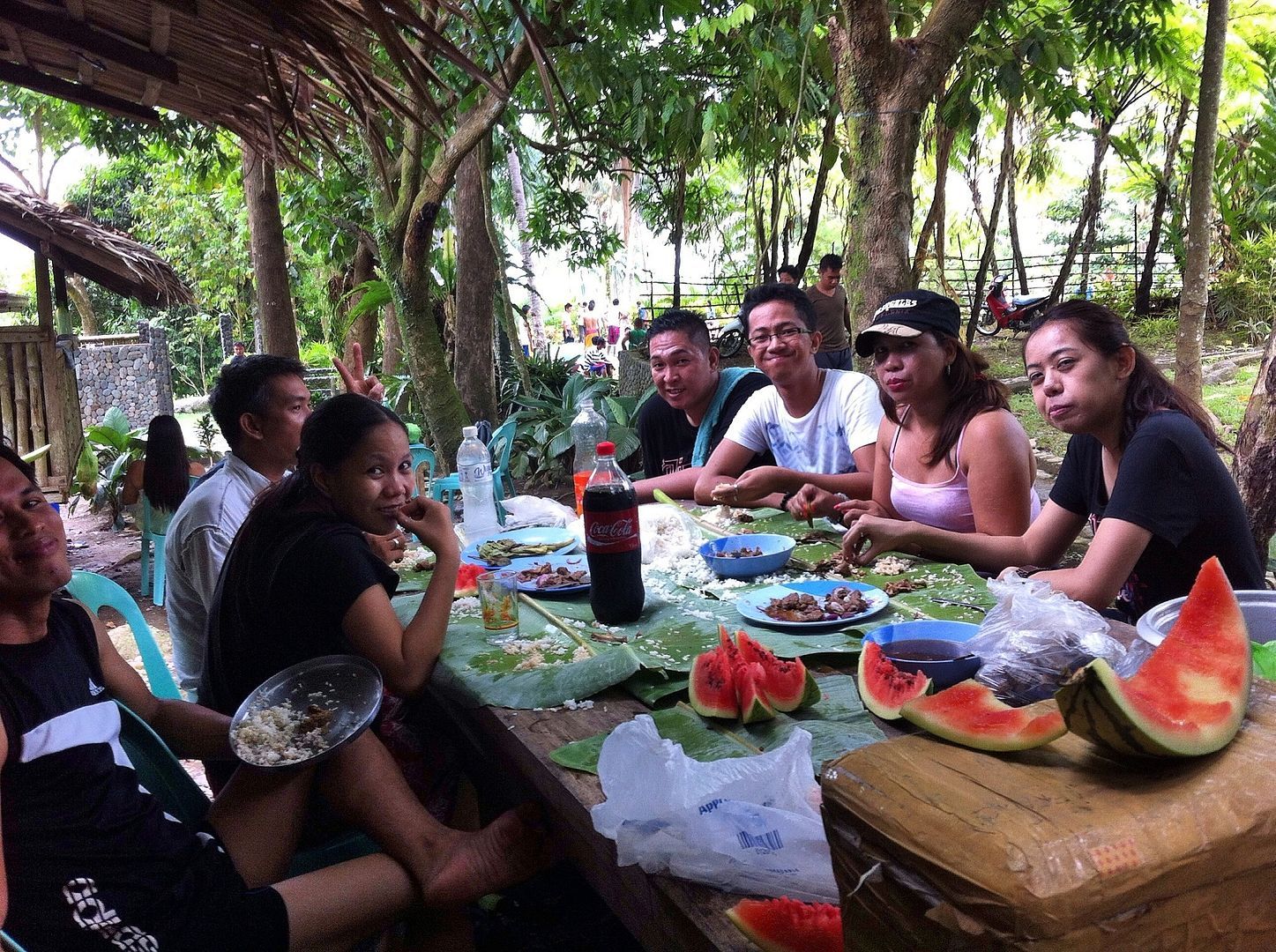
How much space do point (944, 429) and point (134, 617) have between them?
2.88m

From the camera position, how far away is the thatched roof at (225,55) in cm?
218

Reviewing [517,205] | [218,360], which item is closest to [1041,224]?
[517,205]

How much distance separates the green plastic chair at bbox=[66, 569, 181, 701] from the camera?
9.71 feet

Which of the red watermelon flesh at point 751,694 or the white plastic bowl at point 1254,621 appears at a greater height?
the white plastic bowl at point 1254,621

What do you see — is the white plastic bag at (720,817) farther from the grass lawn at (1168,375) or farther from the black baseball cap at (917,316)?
the grass lawn at (1168,375)

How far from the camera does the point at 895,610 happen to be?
95.3 inches

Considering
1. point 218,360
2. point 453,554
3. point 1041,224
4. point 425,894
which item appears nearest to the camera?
point 425,894

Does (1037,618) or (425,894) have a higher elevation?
(1037,618)

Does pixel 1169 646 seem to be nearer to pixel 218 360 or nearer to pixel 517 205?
pixel 517 205

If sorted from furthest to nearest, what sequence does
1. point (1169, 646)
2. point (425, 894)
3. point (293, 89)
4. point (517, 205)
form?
point (517, 205) < point (293, 89) < point (425, 894) < point (1169, 646)

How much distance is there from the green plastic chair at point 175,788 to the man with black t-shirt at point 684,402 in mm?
2180

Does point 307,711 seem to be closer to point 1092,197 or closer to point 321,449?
point 321,449

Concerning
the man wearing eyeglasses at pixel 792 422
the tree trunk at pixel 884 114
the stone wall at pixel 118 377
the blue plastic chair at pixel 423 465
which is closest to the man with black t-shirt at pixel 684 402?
the man wearing eyeglasses at pixel 792 422

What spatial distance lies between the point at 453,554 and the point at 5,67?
6.68 feet
